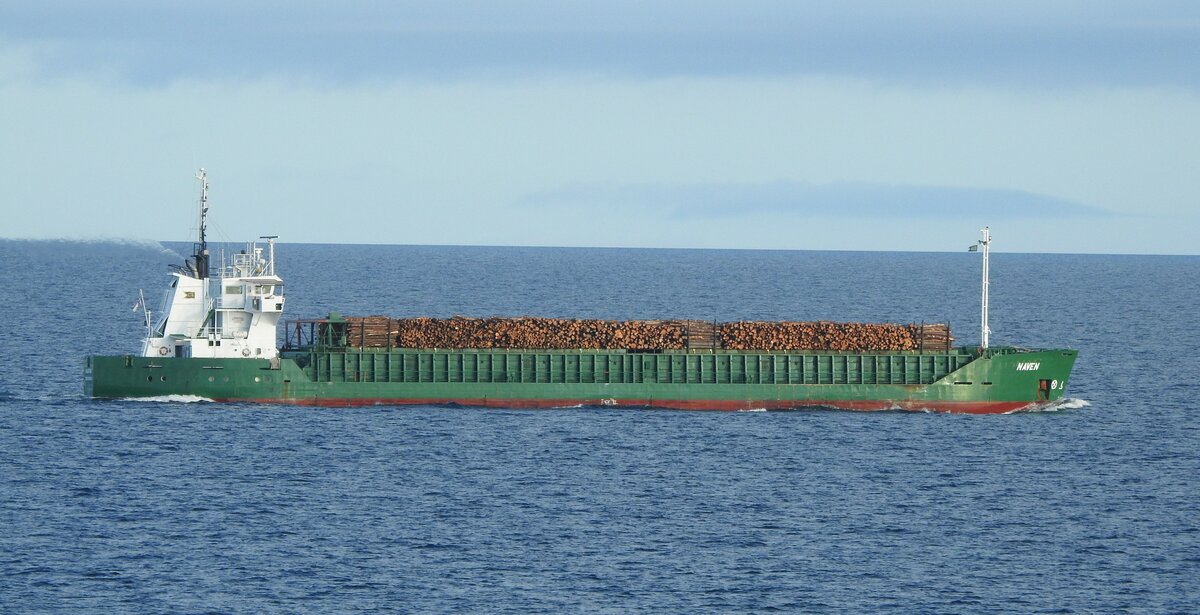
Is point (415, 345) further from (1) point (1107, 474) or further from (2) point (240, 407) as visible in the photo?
(1) point (1107, 474)

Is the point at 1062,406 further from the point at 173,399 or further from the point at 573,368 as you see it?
the point at 173,399

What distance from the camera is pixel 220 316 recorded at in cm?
7825

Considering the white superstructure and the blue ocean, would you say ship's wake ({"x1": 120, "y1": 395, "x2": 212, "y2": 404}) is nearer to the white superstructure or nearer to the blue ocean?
the blue ocean

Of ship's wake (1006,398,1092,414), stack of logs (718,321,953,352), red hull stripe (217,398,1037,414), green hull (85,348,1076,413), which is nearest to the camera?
green hull (85,348,1076,413)

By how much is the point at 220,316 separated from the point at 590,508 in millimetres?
26944

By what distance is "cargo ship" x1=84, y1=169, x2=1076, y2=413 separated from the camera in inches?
3066

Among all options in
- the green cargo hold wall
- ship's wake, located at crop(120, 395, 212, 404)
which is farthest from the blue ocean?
the green cargo hold wall

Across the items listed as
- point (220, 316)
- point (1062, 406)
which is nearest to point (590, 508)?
point (220, 316)

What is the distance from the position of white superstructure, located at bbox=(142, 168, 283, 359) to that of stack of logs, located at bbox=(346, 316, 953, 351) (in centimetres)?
423

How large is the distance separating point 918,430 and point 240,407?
1196 inches

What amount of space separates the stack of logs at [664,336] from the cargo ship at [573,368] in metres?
0.09

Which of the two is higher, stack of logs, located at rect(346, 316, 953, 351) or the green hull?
stack of logs, located at rect(346, 316, 953, 351)

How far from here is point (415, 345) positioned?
7906cm

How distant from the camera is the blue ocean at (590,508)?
48688 mm
